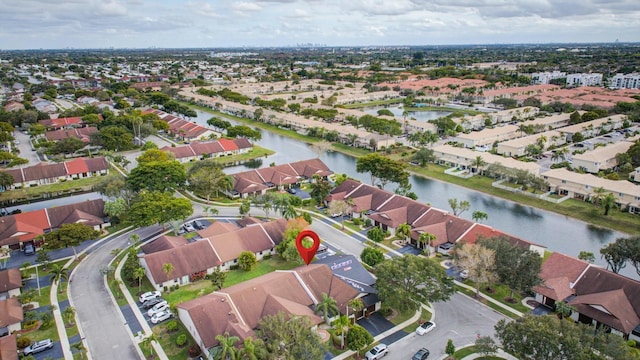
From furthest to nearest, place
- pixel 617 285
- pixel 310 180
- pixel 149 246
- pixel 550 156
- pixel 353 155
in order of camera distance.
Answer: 1. pixel 353 155
2. pixel 550 156
3. pixel 310 180
4. pixel 149 246
5. pixel 617 285

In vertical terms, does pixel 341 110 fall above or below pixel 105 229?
above

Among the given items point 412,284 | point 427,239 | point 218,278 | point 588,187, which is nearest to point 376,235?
point 427,239

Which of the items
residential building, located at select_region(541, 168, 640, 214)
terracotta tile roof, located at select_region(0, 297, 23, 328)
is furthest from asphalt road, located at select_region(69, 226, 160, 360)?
residential building, located at select_region(541, 168, 640, 214)

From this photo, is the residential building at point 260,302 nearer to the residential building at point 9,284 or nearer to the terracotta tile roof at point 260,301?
the terracotta tile roof at point 260,301

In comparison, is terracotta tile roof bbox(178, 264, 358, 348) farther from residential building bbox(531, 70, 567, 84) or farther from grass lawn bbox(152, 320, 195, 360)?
residential building bbox(531, 70, 567, 84)

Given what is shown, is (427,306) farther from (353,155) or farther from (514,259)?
(353,155)

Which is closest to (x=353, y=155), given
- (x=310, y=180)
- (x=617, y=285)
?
(x=310, y=180)

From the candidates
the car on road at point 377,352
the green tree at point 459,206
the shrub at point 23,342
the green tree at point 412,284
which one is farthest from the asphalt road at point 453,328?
the shrub at point 23,342
